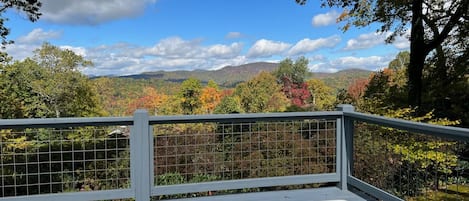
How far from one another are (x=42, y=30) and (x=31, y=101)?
25.0 ft

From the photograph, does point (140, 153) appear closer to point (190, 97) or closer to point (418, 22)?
point (418, 22)

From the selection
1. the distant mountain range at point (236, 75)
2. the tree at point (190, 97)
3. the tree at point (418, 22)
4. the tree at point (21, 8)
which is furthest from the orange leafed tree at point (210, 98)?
the tree at point (21, 8)

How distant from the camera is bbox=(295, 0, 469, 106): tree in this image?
10867 mm

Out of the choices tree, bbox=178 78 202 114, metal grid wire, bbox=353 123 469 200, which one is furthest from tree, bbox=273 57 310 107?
metal grid wire, bbox=353 123 469 200

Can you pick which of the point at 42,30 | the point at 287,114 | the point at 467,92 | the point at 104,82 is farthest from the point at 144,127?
the point at 42,30

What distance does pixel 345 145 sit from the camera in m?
3.64

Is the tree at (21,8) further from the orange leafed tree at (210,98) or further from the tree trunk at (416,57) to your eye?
the orange leafed tree at (210,98)

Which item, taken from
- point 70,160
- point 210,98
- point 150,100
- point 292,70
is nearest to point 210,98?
point 210,98

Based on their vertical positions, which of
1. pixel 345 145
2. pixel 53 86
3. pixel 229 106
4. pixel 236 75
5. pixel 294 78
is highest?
pixel 236 75

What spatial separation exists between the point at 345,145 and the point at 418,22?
9.12 m

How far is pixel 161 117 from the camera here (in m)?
3.13

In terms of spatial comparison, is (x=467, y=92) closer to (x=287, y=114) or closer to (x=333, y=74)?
(x=287, y=114)

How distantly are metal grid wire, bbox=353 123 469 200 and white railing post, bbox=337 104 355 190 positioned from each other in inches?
9.7

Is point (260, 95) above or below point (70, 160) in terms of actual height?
above
